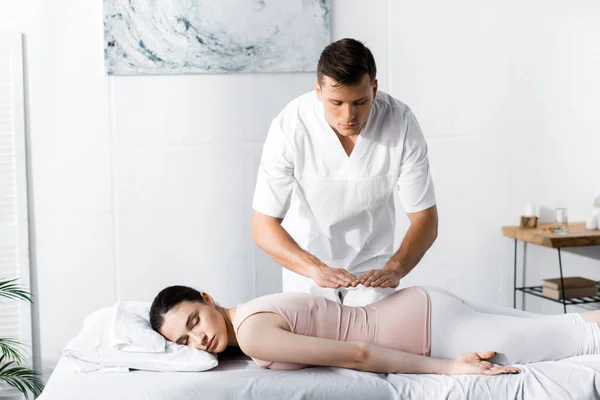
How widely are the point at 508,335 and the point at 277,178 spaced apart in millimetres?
856

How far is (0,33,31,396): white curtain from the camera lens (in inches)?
117

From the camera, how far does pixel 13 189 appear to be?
302cm

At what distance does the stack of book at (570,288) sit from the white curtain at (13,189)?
7.64 ft

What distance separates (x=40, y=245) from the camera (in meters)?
3.09

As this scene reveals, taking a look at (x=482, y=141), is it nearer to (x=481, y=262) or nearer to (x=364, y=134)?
(x=481, y=262)

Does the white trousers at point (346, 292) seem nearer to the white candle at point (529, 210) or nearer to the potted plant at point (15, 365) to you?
the potted plant at point (15, 365)

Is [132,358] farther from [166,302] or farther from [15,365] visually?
[15,365]

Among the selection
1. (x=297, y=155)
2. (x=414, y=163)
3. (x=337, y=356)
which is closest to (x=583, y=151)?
(x=414, y=163)

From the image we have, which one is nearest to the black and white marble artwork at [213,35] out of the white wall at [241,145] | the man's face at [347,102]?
the white wall at [241,145]

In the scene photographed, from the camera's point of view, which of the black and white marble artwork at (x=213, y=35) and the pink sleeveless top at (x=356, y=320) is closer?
the pink sleeveless top at (x=356, y=320)

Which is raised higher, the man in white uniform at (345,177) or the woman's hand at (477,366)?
the man in white uniform at (345,177)

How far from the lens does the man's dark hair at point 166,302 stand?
2174 millimetres

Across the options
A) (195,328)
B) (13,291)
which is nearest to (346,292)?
(195,328)

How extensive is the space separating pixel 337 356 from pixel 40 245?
165cm
